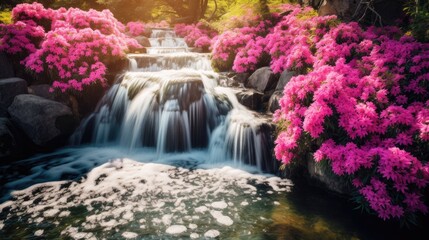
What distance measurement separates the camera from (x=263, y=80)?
789 centimetres

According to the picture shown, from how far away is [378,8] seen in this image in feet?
25.1

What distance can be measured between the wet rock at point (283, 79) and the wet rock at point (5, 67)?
887 cm

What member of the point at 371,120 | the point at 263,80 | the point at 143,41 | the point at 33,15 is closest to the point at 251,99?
the point at 263,80

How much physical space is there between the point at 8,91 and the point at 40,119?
170cm

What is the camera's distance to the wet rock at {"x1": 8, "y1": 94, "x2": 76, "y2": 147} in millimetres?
6867

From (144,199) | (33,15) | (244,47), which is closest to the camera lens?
(144,199)

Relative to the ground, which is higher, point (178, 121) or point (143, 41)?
point (143, 41)

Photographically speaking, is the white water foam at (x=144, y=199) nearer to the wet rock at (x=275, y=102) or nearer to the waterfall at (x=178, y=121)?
the waterfall at (x=178, y=121)

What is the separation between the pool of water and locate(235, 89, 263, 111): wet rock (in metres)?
2.16

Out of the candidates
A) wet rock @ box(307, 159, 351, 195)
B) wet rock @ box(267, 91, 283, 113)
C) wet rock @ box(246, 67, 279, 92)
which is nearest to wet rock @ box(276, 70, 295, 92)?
wet rock @ box(267, 91, 283, 113)

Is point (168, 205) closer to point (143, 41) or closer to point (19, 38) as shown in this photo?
point (19, 38)

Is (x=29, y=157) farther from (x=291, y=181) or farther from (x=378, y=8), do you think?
(x=378, y=8)

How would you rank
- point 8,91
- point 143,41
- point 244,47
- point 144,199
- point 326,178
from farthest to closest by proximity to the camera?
point 143,41
point 244,47
point 8,91
point 326,178
point 144,199

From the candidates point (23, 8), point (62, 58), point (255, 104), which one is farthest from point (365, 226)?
point (23, 8)
